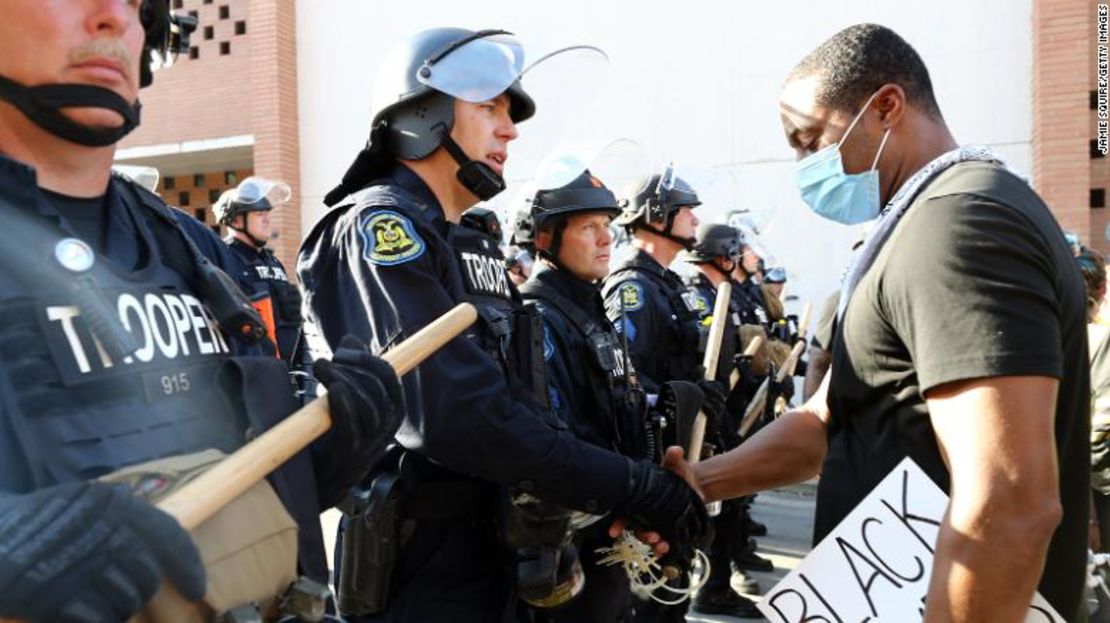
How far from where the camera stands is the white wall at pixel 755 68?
9820 millimetres

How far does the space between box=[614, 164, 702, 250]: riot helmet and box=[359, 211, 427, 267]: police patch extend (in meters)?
3.26

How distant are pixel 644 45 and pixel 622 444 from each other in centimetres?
870

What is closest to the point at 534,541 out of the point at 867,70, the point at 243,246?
the point at 867,70

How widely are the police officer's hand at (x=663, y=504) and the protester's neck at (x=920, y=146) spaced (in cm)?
99

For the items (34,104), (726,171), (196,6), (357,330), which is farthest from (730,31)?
(34,104)

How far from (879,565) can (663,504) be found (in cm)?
74

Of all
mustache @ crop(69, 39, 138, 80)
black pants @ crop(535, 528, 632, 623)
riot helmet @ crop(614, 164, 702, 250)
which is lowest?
black pants @ crop(535, 528, 632, 623)

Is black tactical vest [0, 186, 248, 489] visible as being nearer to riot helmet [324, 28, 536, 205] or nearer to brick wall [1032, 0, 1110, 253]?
riot helmet [324, 28, 536, 205]

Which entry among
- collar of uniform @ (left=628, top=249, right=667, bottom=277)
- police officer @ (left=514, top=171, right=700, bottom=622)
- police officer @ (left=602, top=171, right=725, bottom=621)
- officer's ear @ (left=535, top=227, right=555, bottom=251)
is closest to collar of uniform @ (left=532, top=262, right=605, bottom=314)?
police officer @ (left=514, top=171, right=700, bottom=622)

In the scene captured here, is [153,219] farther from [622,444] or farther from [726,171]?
[726,171]

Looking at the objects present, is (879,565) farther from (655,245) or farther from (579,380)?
(655,245)

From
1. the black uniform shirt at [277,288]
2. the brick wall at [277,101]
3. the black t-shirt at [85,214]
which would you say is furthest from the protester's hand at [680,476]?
the brick wall at [277,101]

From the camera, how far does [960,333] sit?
5.06 ft

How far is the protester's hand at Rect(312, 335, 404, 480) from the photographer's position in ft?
4.71
